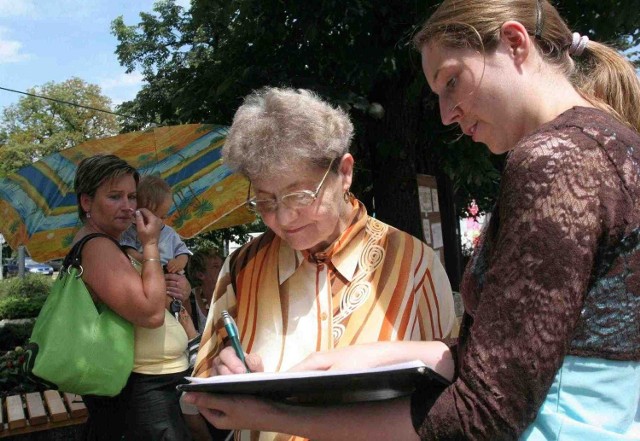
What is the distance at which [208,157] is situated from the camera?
4062mm

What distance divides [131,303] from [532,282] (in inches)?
74.0

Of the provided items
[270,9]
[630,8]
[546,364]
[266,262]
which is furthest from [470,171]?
[546,364]

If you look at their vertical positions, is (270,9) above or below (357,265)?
above

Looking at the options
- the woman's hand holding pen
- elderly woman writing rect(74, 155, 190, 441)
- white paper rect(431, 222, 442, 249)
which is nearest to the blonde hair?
the woman's hand holding pen

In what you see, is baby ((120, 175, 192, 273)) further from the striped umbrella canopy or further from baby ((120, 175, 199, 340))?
the striped umbrella canopy

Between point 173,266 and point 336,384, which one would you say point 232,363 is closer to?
point 336,384

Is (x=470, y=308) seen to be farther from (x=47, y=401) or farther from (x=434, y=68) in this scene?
(x=47, y=401)

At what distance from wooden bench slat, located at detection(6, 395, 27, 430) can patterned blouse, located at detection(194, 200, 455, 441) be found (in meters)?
2.59

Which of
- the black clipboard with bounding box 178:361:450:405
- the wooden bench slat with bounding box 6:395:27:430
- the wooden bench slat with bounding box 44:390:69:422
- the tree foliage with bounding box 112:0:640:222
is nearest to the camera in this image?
the black clipboard with bounding box 178:361:450:405

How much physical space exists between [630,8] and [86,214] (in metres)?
3.57

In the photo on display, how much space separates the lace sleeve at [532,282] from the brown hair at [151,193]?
267 centimetres

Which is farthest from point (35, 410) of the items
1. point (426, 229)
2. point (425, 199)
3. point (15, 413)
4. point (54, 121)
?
point (54, 121)

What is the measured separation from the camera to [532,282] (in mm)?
875

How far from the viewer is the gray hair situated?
172 cm
